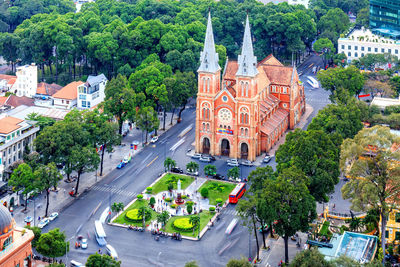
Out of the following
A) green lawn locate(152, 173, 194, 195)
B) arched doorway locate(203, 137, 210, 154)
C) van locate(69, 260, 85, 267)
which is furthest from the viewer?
arched doorway locate(203, 137, 210, 154)

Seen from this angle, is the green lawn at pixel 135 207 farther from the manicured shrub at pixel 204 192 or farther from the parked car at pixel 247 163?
the parked car at pixel 247 163

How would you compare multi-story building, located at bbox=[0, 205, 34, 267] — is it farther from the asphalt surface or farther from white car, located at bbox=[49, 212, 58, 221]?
white car, located at bbox=[49, 212, 58, 221]

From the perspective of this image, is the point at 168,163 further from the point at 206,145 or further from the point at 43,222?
the point at 43,222

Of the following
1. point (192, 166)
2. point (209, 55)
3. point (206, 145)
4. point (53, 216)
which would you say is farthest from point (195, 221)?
point (209, 55)

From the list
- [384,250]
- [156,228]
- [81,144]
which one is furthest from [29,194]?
[384,250]

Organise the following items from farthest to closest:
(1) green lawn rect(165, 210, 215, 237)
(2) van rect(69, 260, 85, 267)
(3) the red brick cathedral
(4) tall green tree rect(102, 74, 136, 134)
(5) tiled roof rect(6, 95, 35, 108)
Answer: (5) tiled roof rect(6, 95, 35, 108) < (4) tall green tree rect(102, 74, 136, 134) < (3) the red brick cathedral < (1) green lawn rect(165, 210, 215, 237) < (2) van rect(69, 260, 85, 267)

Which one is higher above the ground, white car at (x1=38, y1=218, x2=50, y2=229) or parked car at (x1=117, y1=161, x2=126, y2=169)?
parked car at (x1=117, y1=161, x2=126, y2=169)

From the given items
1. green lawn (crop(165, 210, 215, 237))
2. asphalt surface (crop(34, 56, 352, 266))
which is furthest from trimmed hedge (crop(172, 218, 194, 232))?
asphalt surface (crop(34, 56, 352, 266))
